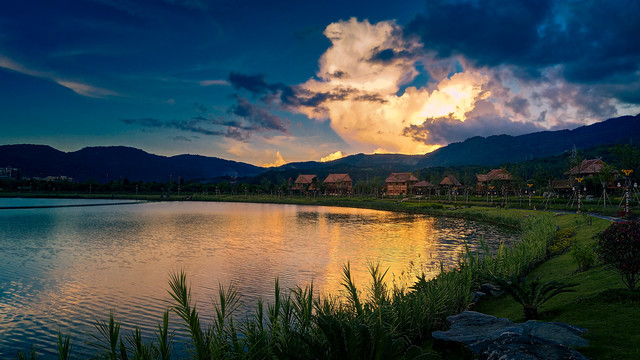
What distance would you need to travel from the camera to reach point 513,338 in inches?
246

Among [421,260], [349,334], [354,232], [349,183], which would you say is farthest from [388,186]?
[349,334]

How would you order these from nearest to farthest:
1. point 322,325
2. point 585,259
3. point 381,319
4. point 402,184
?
point 322,325 < point 381,319 < point 585,259 < point 402,184

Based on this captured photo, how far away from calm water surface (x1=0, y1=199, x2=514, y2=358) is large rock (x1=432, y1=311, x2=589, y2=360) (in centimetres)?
612

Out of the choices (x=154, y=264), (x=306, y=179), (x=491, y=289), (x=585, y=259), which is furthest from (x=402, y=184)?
(x=491, y=289)

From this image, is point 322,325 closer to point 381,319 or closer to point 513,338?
point 381,319

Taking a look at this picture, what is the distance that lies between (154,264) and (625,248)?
80.9ft

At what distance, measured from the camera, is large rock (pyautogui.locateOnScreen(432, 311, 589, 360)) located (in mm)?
5863

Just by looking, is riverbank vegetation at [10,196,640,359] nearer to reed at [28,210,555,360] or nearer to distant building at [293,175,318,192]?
reed at [28,210,555,360]

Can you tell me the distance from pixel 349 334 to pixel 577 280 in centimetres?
1214

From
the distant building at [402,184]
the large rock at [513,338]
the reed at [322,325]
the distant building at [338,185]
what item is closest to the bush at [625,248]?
the reed at [322,325]

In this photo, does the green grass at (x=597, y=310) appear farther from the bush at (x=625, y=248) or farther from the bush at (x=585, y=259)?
the bush at (x=625, y=248)

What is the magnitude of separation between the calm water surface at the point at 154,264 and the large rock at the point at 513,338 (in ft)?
20.1

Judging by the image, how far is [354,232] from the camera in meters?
40.3

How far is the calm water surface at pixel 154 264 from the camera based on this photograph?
1405 centimetres
